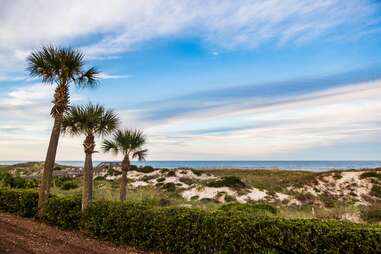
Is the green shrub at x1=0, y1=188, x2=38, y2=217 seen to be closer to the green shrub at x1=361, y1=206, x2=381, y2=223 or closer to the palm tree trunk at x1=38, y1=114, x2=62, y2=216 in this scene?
the palm tree trunk at x1=38, y1=114, x2=62, y2=216

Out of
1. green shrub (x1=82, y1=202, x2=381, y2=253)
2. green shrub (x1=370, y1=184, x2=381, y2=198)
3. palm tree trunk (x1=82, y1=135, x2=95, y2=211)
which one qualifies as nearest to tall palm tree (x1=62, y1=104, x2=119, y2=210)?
palm tree trunk (x1=82, y1=135, x2=95, y2=211)

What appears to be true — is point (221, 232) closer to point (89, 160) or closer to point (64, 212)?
point (89, 160)

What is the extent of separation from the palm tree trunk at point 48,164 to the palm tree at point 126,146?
68.2 inches

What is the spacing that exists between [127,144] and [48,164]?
281 cm

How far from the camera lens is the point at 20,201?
12.3m

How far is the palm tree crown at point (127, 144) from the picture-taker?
12.6m

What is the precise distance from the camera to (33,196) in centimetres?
1212

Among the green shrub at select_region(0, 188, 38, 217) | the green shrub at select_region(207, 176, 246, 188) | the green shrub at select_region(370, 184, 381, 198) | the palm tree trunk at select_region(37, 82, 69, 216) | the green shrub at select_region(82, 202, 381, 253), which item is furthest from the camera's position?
the green shrub at select_region(207, 176, 246, 188)

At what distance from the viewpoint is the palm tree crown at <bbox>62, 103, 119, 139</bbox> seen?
1041 centimetres

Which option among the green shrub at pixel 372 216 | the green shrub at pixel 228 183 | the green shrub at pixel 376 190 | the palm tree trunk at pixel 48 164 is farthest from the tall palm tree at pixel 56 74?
the green shrub at pixel 376 190

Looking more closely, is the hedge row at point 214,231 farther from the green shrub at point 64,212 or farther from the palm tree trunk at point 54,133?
the palm tree trunk at point 54,133

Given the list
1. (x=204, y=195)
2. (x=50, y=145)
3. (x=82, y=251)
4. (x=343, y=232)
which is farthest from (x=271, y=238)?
(x=204, y=195)

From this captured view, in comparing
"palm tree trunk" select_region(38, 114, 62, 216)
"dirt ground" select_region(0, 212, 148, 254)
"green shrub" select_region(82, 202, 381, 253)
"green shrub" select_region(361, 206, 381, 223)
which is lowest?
"green shrub" select_region(361, 206, 381, 223)

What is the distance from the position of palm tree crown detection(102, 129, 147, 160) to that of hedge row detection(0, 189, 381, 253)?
2.97 metres
